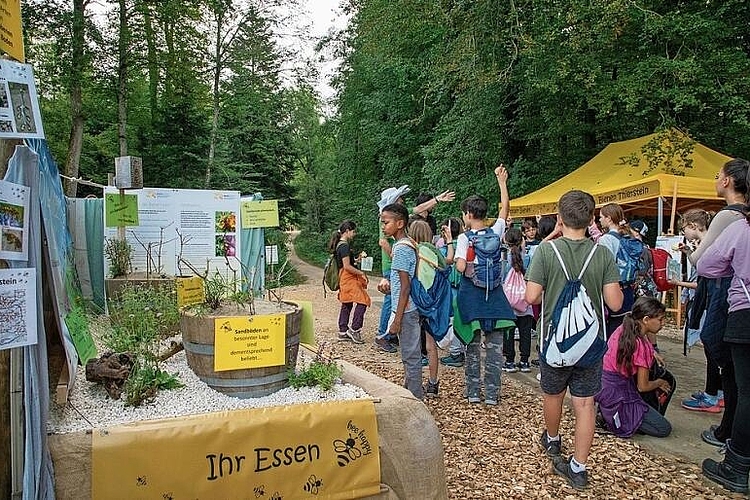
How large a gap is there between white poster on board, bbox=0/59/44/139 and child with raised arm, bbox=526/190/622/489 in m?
2.44

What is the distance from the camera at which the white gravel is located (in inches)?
90.4

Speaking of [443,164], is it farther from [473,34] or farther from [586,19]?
[586,19]

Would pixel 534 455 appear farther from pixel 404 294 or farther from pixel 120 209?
pixel 120 209

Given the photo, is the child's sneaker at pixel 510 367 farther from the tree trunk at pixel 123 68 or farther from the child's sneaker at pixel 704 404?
the tree trunk at pixel 123 68

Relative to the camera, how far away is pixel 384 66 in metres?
17.3

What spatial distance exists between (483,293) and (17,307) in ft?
11.0

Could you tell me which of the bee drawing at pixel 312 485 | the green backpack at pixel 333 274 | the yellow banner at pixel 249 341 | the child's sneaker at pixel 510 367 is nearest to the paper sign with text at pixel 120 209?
the green backpack at pixel 333 274

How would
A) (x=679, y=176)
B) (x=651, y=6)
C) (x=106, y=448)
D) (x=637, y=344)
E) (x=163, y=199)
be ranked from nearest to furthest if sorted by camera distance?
(x=106, y=448)
(x=637, y=344)
(x=163, y=199)
(x=679, y=176)
(x=651, y=6)

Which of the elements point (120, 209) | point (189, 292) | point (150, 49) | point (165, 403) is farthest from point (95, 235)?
point (150, 49)

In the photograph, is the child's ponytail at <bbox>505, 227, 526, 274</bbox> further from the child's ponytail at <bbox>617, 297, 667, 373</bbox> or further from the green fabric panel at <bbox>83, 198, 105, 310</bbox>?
the green fabric panel at <bbox>83, 198, 105, 310</bbox>

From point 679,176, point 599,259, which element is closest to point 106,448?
point 599,259

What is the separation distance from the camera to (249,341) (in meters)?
2.53

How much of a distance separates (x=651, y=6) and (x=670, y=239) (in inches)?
190

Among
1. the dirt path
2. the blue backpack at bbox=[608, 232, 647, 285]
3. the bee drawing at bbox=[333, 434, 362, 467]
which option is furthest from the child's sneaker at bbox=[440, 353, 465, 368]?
the bee drawing at bbox=[333, 434, 362, 467]
